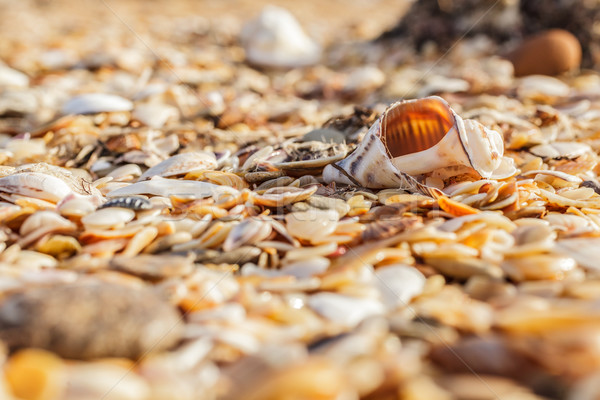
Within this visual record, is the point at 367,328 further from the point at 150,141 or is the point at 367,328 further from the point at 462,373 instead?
the point at 150,141

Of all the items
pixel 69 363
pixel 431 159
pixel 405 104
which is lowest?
pixel 69 363

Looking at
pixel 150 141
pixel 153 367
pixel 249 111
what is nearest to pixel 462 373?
pixel 153 367

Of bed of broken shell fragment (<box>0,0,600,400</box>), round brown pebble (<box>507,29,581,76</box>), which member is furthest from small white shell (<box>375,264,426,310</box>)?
round brown pebble (<box>507,29,581,76</box>)

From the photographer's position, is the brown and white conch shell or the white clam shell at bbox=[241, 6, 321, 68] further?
the white clam shell at bbox=[241, 6, 321, 68]

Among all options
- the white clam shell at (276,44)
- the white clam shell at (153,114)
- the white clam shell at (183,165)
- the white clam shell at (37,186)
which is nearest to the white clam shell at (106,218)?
the white clam shell at (37,186)

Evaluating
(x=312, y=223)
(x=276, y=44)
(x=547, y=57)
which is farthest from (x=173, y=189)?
(x=276, y=44)

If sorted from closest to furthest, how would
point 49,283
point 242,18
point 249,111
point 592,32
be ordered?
point 49,283 < point 249,111 < point 592,32 < point 242,18

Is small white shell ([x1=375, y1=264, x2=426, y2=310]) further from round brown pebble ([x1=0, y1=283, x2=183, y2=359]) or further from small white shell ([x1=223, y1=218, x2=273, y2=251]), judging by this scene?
round brown pebble ([x1=0, y1=283, x2=183, y2=359])

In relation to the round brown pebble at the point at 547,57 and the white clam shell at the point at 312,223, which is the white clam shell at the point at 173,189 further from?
the round brown pebble at the point at 547,57
